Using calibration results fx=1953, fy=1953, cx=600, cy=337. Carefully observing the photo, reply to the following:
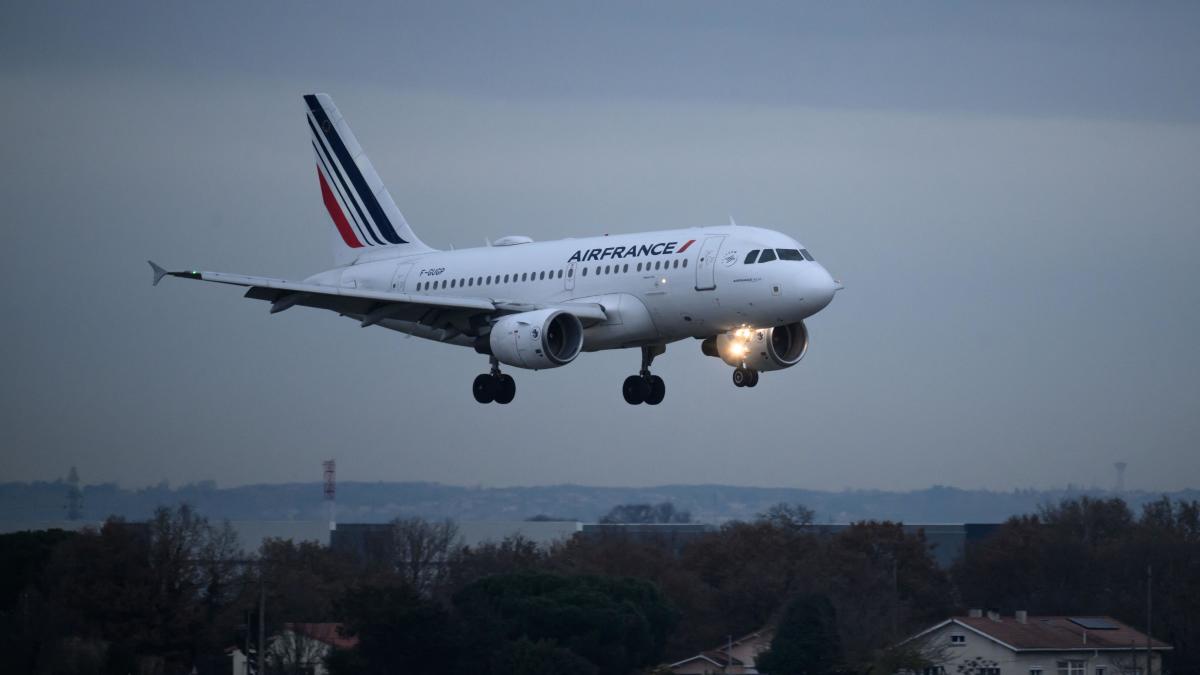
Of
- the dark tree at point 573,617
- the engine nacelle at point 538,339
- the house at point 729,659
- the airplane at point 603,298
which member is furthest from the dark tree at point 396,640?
the engine nacelle at point 538,339

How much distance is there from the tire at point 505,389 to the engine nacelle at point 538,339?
13.3 ft

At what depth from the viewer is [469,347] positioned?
64188 mm

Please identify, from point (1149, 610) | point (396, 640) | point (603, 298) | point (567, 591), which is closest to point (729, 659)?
point (567, 591)

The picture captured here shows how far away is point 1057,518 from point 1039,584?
34.2ft

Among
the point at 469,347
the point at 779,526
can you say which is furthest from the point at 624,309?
the point at 779,526

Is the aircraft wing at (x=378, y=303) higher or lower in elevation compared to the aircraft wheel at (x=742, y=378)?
higher

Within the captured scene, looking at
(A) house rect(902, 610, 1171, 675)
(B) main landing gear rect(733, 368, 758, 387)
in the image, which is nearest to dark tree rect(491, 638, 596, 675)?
(A) house rect(902, 610, 1171, 675)

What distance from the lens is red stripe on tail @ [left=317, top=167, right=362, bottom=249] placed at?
7288 centimetres

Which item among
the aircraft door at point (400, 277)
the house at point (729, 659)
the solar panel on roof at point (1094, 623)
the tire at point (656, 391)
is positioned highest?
the aircraft door at point (400, 277)

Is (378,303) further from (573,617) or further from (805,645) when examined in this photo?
(805,645)

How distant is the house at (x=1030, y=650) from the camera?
75750mm

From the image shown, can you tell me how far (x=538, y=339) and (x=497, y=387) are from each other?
600 cm

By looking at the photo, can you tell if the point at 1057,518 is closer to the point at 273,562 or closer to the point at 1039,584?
the point at 1039,584

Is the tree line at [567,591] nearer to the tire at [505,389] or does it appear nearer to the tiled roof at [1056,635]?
the tiled roof at [1056,635]
